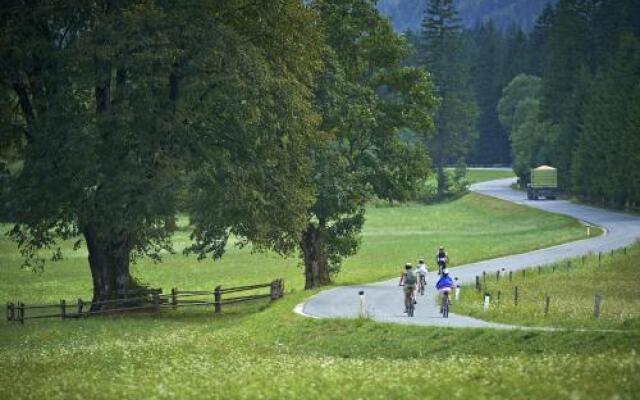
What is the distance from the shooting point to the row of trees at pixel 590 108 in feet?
323

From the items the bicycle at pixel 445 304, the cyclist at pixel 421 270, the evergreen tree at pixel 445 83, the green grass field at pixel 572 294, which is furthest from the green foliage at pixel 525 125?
the bicycle at pixel 445 304

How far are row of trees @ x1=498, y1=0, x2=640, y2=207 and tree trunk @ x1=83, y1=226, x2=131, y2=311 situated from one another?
59.3 metres

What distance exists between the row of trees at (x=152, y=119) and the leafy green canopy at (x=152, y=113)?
0.19 feet

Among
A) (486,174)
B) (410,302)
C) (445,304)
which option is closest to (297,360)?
(445,304)

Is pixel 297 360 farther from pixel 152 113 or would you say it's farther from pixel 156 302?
pixel 156 302

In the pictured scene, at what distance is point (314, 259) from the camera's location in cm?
5416

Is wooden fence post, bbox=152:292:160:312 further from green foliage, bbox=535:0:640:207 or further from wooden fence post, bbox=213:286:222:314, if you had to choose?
green foliage, bbox=535:0:640:207

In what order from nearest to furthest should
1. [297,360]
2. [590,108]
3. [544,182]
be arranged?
1. [297,360]
2. [590,108]
3. [544,182]

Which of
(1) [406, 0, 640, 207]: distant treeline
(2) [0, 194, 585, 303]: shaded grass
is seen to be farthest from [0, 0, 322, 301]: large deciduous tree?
(1) [406, 0, 640, 207]: distant treeline

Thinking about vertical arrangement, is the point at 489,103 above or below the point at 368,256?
above

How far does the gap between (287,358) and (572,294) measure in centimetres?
2196

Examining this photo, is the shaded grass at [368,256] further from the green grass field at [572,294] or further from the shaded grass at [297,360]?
the shaded grass at [297,360]

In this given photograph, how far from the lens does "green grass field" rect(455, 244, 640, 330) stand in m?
32.5

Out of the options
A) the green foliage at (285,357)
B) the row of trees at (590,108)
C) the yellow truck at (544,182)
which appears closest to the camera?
the green foliage at (285,357)
